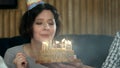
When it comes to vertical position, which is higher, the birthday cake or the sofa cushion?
the birthday cake

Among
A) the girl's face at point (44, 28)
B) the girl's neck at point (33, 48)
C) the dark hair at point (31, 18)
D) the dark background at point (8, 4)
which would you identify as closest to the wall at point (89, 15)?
the dark background at point (8, 4)

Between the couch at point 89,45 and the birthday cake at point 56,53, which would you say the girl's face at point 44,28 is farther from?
the couch at point 89,45

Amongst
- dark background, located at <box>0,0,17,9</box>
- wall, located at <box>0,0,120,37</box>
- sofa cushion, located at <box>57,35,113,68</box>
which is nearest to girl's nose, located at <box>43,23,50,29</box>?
sofa cushion, located at <box>57,35,113,68</box>


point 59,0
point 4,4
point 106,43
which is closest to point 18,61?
point 106,43

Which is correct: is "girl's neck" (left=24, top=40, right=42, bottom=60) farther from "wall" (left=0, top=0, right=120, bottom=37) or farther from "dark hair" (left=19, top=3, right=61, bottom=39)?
"wall" (left=0, top=0, right=120, bottom=37)

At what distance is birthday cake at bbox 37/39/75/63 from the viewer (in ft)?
3.40

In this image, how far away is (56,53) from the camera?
1054 millimetres

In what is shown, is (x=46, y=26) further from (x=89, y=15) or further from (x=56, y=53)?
(x=89, y=15)

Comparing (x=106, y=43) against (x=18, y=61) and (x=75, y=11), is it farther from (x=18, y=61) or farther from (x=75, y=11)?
(x=18, y=61)

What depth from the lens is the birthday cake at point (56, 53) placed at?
1037mm

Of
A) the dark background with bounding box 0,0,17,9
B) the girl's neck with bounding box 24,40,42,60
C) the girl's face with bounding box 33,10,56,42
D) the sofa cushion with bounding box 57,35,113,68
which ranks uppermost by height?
the dark background with bounding box 0,0,17,9

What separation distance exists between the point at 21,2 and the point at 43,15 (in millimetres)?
1527

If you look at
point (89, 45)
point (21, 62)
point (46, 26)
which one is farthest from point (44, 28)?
point (89, 45)

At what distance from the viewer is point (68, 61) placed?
1025 mm
